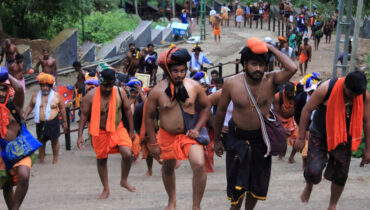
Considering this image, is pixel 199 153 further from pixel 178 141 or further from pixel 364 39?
pixel 364 39

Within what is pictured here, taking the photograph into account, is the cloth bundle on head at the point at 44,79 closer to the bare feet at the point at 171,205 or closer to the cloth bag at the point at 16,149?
the cloth bag at the point at 16,149

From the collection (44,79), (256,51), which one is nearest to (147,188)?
(44,79)

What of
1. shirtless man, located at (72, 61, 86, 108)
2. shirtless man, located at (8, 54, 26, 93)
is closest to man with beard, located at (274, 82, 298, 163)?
shirtless man, located at (72, 61, 86, 108)

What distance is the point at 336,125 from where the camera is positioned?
5344 millimetres

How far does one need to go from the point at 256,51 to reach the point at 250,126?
2.60 feet

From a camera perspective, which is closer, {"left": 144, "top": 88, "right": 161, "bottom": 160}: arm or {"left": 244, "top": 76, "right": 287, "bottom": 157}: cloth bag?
{"left": 244, "top": 76, "right": 287, "bottom": 157}: cloth bag

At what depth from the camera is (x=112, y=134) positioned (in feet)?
22.1

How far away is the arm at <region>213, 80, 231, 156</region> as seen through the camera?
5.34m

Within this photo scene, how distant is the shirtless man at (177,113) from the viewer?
18.1 feet

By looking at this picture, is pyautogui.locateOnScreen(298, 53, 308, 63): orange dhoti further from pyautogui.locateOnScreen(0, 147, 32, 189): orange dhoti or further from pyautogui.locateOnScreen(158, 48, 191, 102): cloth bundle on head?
pyautogui.locateOnScreen(0, 147, 32, 189): orange dhoti

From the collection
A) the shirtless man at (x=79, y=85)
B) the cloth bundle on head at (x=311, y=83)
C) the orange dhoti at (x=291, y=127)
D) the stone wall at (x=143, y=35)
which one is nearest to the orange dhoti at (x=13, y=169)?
the cloth bundle on head at (x=311, y=83)

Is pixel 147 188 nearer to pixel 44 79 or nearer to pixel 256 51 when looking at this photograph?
pixel 44 79

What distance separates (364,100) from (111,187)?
3.88m

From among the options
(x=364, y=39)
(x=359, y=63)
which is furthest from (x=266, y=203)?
(x=364, y=39)
